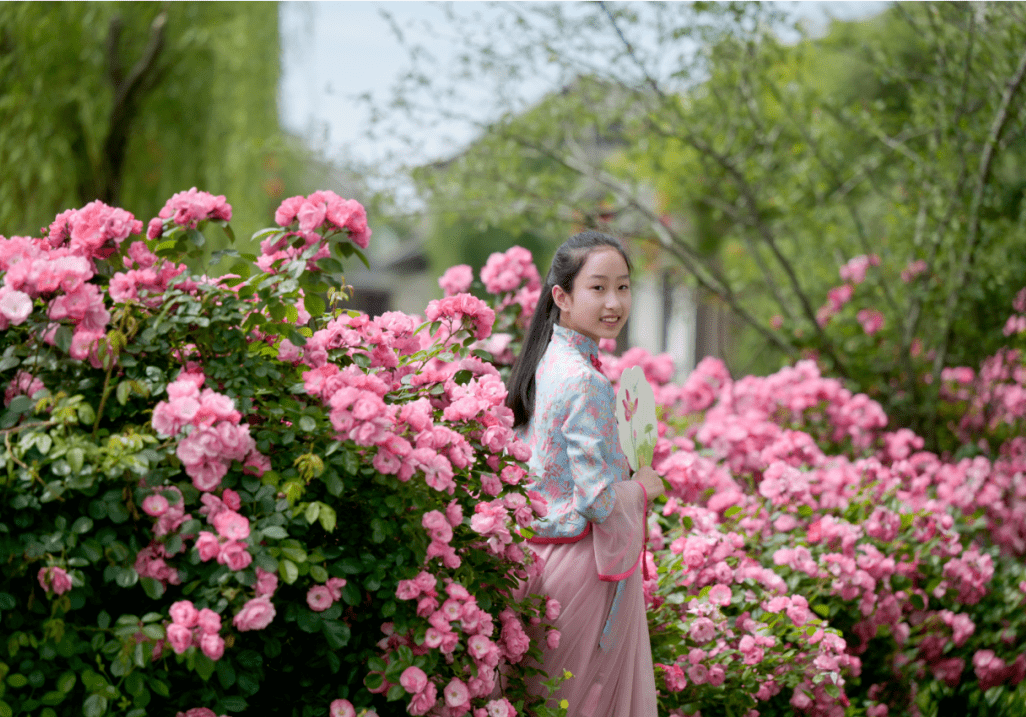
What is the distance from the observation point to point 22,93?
600 centimetres

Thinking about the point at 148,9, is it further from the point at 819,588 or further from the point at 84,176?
the point at 819,588

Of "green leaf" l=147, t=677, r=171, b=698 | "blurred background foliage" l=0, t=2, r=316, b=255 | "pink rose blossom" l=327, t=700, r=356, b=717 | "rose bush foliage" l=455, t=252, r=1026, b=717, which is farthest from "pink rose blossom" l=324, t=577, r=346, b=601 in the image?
"blurred background foliage" l=0, t=2, r=316, b=255

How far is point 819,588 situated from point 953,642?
81cm

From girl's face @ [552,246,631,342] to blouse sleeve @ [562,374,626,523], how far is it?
20 centimetres

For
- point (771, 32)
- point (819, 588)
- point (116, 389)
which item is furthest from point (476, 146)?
point (116, 389)

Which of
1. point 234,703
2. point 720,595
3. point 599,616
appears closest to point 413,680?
point 234,703

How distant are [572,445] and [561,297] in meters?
0.45

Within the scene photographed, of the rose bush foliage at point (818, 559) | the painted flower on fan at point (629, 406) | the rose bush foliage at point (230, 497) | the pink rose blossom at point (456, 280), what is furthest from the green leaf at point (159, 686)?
the pink rose blossom at point (456, 280)

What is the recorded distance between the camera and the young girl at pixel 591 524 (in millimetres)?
2180

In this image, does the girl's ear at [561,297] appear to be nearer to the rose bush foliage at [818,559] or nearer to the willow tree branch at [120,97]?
the rose bush foliage at [818,559]

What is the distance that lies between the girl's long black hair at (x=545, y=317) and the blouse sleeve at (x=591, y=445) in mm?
196

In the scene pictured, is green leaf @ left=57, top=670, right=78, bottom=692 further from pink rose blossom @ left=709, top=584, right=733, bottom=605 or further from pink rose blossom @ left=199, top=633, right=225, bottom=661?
pink rose blossom @ left=709, top=584, right=733, bottom=605

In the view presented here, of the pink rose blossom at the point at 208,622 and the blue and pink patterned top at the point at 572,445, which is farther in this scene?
the blue and pink patterned top at the point at 572,445

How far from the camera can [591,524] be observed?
226 centimetres
